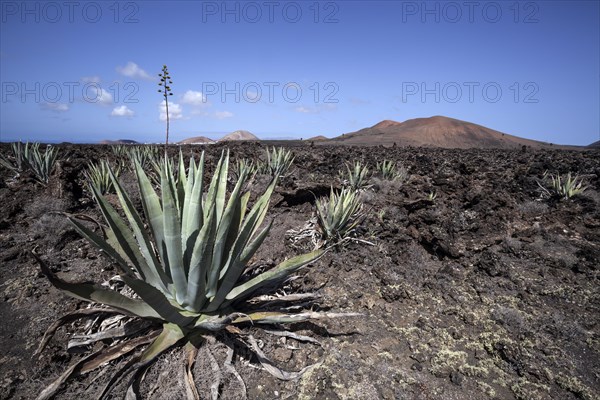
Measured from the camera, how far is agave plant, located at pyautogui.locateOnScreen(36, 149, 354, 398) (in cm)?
168

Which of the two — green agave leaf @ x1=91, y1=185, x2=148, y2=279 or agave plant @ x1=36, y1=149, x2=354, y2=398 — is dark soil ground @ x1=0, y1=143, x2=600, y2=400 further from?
green agave leaf @ x1=91, y1=185, x2=148, y2=279

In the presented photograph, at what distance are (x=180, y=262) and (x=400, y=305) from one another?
1915 mm

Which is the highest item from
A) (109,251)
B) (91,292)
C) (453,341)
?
(109,251)

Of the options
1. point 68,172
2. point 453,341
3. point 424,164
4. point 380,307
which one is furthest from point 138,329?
point 424,164

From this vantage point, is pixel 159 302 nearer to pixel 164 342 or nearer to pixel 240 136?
pixel 164 342

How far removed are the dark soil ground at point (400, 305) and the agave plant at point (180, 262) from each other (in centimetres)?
21

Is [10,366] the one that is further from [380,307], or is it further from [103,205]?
[380,307]

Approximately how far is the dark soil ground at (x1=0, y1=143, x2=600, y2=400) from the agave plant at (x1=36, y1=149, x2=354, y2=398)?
21cm

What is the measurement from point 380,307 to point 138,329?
186cm

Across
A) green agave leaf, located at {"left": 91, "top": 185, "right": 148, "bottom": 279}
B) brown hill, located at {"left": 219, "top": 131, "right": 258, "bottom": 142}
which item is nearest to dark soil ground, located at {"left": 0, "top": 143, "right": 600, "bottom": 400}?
green agave leaf, located at {"left": 91, "top": 185, "right": 148, "bottom": 279}

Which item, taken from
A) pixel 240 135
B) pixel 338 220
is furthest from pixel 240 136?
pixel 338 220

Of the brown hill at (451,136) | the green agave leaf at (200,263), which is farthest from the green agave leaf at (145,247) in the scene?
the brown hill at (451,136)

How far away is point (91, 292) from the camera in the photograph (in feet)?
5.00

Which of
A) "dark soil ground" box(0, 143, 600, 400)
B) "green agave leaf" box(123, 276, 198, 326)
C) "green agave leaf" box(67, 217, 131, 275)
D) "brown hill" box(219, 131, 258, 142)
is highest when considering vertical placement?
"brown hill" box(219, 131, 258, 142)
